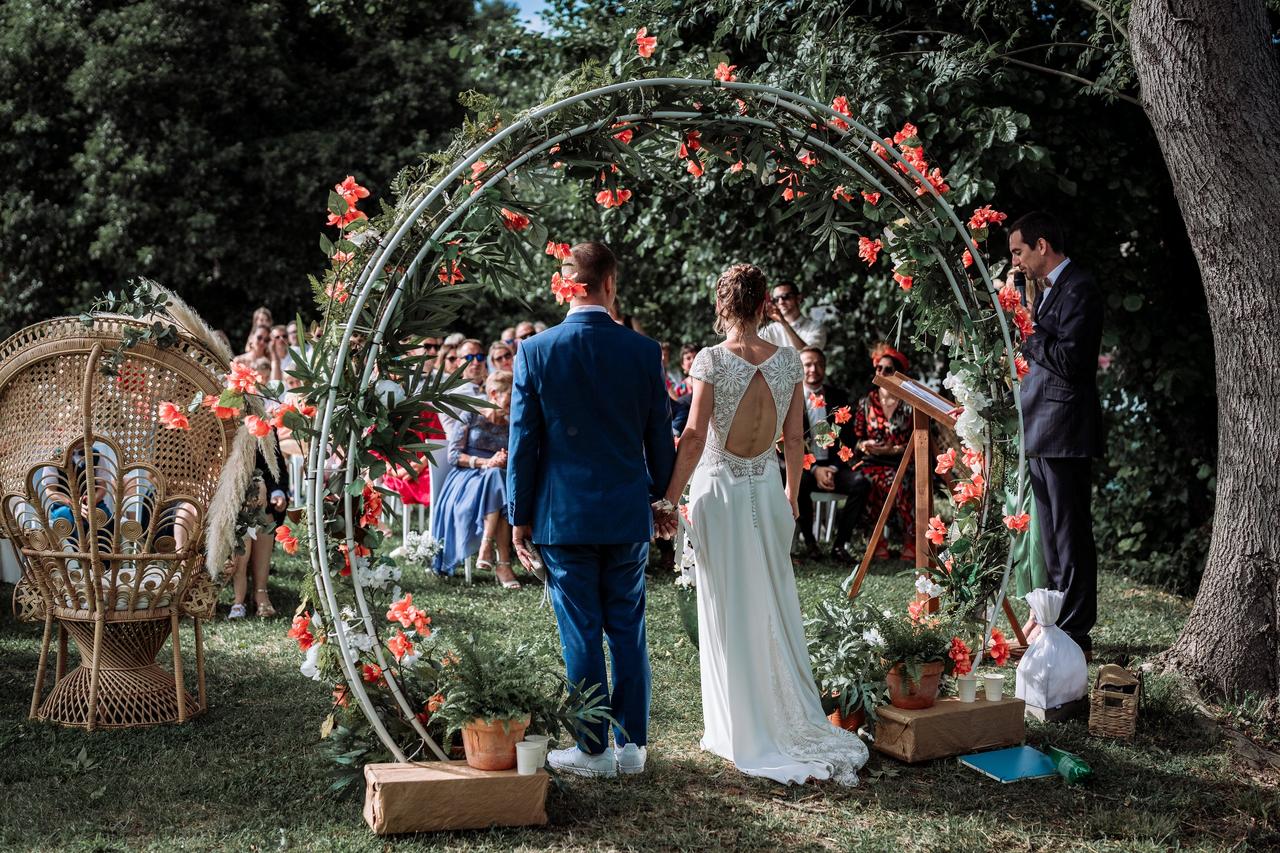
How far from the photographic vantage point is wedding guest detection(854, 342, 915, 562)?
31.1 ft

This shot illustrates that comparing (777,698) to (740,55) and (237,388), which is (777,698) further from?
(740,55)

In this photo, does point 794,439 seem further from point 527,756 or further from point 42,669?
point 42,669

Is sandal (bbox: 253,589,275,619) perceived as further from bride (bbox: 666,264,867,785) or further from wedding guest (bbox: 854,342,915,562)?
wedding guest (bbox: 854,342,915,562)

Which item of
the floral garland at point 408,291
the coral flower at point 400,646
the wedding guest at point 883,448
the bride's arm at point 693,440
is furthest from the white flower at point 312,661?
the wedding guest at point 883,448

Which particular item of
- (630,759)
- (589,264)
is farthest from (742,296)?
(630,759)

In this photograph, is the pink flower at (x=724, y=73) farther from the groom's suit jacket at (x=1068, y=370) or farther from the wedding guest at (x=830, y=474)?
the wedding guest at (x=830, y=474)

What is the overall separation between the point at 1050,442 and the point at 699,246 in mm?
4901

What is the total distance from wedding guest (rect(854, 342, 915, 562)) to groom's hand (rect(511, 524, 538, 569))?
5642 millimetres

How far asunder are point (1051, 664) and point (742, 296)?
2.18 meters

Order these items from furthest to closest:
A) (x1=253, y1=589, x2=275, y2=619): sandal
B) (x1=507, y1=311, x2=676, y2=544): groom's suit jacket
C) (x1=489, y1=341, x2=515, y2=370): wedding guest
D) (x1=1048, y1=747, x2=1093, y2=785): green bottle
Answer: (x1=489, y1=341, x2=515, y2=370): wedding guest, (x1=253, y1=589, x2=275, y2=619): sandal, (x1=1048, y1=747, x2=1093, y2=785): green bottle, (x1=507, y1=311, x2=676, y2=544): groom's suit jacket

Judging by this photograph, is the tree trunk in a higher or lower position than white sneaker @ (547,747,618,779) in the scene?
higher

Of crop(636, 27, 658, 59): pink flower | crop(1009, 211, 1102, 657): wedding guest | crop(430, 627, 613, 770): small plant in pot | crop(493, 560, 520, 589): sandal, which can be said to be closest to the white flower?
crop(430, 627, 613, 770): small plant in pot

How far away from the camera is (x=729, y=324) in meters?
4.68

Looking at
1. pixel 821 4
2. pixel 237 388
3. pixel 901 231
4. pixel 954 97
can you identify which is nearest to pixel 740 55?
pixel 821 4
